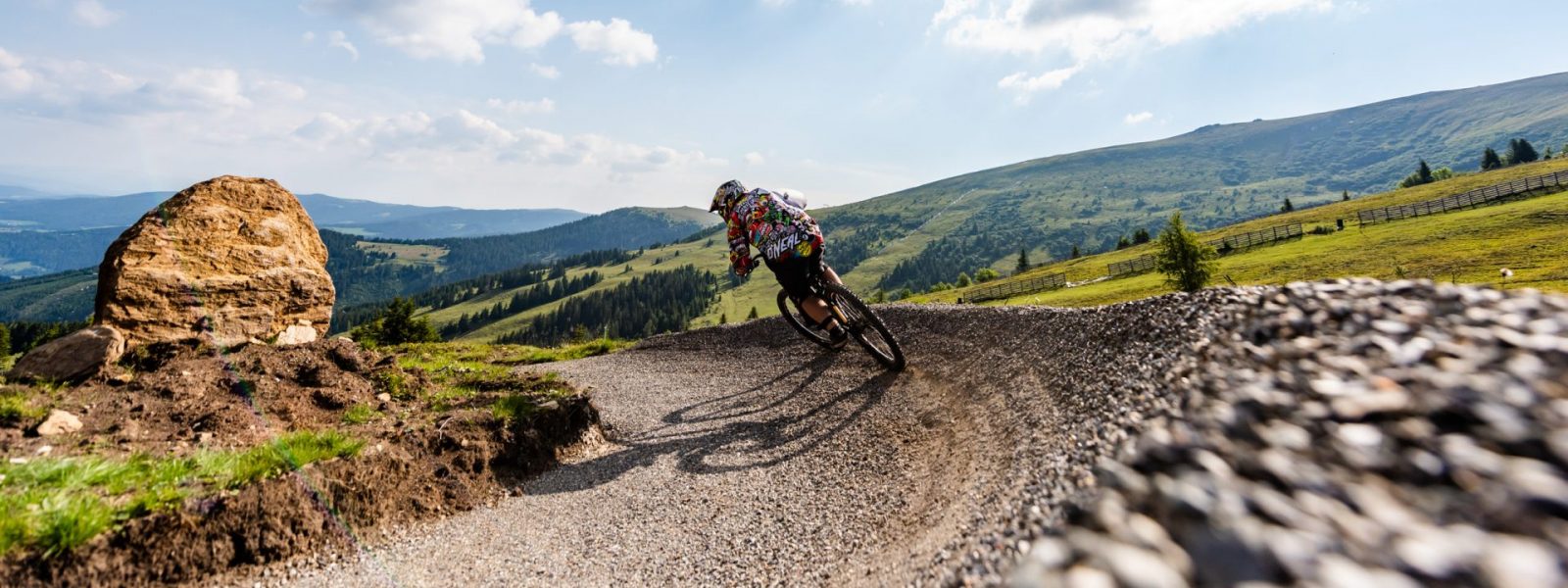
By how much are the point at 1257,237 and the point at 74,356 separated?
108047 millimetres

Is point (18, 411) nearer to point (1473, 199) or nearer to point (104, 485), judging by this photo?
point (104, 485)

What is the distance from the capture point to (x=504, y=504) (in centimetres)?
810

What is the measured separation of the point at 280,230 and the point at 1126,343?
58.8 feet

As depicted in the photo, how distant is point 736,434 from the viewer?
11.0 metres

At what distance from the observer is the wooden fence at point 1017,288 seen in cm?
7875

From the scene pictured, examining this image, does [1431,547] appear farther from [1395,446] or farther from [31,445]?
[31,445]

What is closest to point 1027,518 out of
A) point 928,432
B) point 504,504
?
point 928,432

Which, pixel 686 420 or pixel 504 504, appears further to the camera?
pixel 686 420

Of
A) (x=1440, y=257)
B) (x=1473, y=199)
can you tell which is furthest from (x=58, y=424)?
(x=1473, y=199)

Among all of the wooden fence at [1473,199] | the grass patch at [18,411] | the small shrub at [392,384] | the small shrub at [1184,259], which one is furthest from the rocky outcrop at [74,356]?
the wooden fence at [1473,199]

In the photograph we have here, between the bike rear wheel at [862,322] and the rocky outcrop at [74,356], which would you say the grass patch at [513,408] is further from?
the bike rear wheel at [862,322]

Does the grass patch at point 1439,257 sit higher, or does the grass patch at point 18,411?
the grass patch at point 18,411

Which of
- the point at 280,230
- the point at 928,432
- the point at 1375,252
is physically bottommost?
the point at 1375,252

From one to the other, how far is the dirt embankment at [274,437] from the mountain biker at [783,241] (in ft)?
15.7
